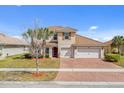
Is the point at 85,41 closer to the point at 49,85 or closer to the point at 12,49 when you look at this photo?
the point at 12,49

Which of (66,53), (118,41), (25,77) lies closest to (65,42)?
(66,53)

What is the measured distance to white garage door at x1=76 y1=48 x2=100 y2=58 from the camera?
96.0ft

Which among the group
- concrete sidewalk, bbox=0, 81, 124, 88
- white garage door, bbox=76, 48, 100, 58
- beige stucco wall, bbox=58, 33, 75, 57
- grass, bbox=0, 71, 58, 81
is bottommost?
concrete sidewalk, bbox=0, 81, 124, 88

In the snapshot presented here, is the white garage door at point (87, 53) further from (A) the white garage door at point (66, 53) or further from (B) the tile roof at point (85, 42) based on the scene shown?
(A) the white garage door at point (66, 53)

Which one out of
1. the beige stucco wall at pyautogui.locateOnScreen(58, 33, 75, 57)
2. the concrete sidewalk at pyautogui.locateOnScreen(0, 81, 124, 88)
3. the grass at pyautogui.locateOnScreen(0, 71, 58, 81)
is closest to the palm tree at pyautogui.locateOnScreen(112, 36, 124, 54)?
the beige stucco wall at pyautogui.locateOnScreen(58, 33, 75, 57)

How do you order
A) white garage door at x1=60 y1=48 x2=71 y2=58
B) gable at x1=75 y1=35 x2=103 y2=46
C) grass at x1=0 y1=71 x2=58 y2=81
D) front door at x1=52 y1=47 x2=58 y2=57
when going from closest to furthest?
grass at x1=0 y1=71 x2=58 y2=81 → gable at x1=75 y1=35 x2=103 y2=46 → white garage door at x1=60 y1=48 x2=71 y2=58 → front door at x1=52 y1=47 x2=58 y2=57

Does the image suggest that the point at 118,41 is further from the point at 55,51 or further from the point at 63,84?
the point at 63,84

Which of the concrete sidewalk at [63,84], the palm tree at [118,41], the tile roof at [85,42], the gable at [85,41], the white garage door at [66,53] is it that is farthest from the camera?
the palm tree at [118,41]

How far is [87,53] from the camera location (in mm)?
29344

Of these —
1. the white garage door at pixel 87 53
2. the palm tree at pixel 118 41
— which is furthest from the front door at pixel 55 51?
the palm tree at pixel 118 41

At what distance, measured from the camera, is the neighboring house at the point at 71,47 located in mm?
29220

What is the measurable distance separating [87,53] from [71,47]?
269 centimetres

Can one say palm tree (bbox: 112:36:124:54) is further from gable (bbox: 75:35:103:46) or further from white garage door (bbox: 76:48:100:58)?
white garage door (bbox: 76:48:100:58)
